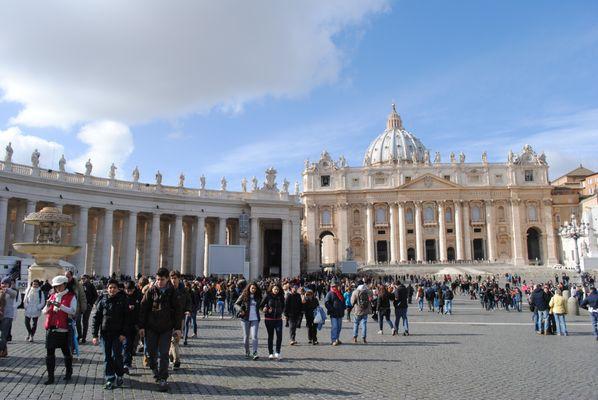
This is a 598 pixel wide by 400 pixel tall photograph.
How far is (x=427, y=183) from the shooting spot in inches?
3693

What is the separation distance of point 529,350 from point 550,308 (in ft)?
14.6

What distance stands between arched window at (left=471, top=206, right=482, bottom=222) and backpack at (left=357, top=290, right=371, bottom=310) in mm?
84571

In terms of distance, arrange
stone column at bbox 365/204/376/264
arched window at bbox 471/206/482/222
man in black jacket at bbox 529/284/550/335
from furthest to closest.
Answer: arched window at bbox 471/206/482/222 < stone column at bbox 365/204/376/264 < man in black jacket at bbox 529/284/550/335

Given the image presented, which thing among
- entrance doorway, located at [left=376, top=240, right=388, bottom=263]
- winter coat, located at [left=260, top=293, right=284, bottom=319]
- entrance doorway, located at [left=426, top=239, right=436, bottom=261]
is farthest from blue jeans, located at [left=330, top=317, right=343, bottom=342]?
entrance doorway, located at [left=426, top=239, right=436, bottom=261]

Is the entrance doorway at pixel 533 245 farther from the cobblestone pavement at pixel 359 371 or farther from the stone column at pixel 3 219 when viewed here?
the stone column at pixel 3 219

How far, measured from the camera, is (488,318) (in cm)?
2366

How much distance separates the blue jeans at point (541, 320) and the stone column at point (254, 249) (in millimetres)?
34739

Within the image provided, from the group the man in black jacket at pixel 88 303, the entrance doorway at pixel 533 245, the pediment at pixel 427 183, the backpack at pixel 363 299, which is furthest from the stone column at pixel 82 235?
the entrance doorway at pixel 533 245

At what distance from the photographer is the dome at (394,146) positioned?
138125mm

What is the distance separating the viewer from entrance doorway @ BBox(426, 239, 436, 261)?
313ft

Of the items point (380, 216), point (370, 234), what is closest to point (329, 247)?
point (370, 234)

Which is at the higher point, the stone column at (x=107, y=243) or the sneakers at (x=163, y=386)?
the stone column at (x=107, y=243)

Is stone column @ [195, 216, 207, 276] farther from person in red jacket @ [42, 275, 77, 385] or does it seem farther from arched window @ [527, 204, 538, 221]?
arched window @ [527, 204, 538, 221]

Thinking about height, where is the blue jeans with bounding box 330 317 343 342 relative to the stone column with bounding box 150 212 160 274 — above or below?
below
